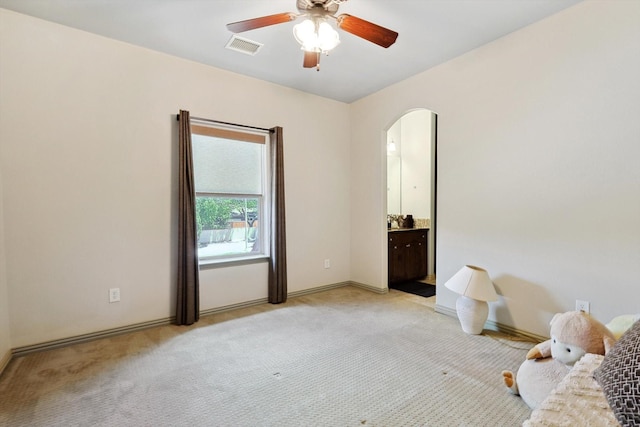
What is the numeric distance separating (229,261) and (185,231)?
2.17 ft

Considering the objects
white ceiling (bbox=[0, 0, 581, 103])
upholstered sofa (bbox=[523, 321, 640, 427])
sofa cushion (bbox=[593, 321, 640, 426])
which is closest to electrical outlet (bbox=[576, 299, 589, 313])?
upholstered sofa (bbox=[523, 321, 640, 427])

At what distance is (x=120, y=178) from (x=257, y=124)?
158cm

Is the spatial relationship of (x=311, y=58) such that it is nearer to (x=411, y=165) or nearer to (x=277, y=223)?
(x=277, y=223)

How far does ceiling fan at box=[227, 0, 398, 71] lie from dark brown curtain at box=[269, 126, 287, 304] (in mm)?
1679

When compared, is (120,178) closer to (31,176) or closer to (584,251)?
(31,176)

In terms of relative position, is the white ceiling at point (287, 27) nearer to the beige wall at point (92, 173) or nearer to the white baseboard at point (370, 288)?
the beige wall at point (92, 173)

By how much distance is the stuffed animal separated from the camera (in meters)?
1.59

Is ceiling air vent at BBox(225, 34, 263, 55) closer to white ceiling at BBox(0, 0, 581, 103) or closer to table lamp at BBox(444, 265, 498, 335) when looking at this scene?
white ceiling at BBox(0, 0, 581, 103)

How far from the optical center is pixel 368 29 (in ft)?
6.61

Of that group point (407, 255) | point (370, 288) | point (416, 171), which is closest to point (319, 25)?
point (370, 288)

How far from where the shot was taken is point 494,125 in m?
2.88

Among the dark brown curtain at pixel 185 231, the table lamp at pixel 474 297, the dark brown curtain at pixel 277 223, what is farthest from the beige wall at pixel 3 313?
A: the table lamp at pixel 474 297

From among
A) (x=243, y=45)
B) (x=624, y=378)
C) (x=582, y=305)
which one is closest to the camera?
(x=624, y=378)

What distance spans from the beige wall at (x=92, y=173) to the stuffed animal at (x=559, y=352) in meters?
2.81
